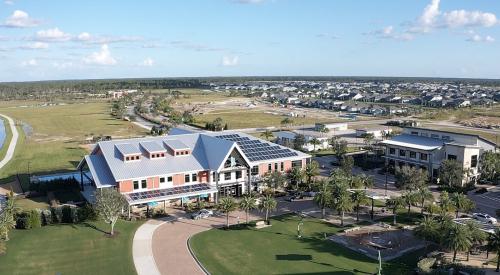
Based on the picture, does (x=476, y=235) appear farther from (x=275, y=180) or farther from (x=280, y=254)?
(x=275, y=180)

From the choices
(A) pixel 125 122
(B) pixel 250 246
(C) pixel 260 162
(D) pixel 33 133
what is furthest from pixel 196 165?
(A) pixel 125 122

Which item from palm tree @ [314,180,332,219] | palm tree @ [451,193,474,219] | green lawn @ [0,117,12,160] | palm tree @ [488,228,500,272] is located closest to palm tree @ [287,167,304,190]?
palm tree @ [314,180,332,219]

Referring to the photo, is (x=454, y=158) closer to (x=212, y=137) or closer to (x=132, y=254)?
(x=212, y=137)

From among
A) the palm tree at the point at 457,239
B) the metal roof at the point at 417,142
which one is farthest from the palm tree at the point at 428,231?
the metal roof at the point at 417,142

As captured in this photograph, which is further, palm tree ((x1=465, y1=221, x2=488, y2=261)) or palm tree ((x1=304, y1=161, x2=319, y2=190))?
palm tree ((x1=304, y1=161, x2=319, y2=190))

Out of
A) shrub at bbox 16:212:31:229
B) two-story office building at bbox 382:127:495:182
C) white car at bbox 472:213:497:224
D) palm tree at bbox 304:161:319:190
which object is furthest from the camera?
two-story office building at bbox 382:127:495:182

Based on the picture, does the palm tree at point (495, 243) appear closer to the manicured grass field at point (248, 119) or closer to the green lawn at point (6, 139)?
the green lawn at point (6, 139)

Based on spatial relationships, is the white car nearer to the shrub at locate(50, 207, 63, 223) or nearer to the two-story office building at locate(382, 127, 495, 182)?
the two-story office building at locate(382, 127, 495, 182)
